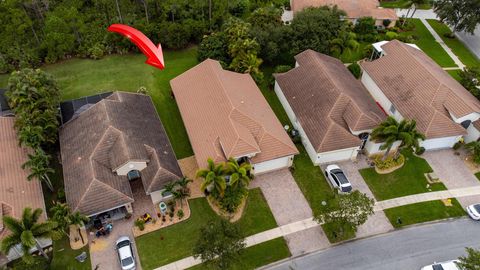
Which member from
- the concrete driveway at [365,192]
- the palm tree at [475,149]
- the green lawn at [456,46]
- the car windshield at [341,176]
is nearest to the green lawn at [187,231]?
the car windshield at [341,176]

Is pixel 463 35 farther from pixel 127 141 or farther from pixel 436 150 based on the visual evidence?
pixel 127 141

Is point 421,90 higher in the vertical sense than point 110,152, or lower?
lower

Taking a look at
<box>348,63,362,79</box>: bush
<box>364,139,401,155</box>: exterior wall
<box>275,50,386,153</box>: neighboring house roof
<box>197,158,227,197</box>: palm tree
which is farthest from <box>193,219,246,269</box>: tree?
<box>348,63,362,79</box>: bush

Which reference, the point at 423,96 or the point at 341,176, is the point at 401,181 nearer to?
the point at 341,176

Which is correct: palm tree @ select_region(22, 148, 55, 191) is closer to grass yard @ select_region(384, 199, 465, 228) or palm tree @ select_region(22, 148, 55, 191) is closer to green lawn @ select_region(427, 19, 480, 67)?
grass yard @ select_region(384, 199, 465, 228)

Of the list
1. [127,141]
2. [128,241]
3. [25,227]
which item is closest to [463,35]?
[127,141]

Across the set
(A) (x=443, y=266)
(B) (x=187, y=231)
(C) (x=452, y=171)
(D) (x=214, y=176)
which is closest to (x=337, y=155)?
(C) (x=452, y=171)
